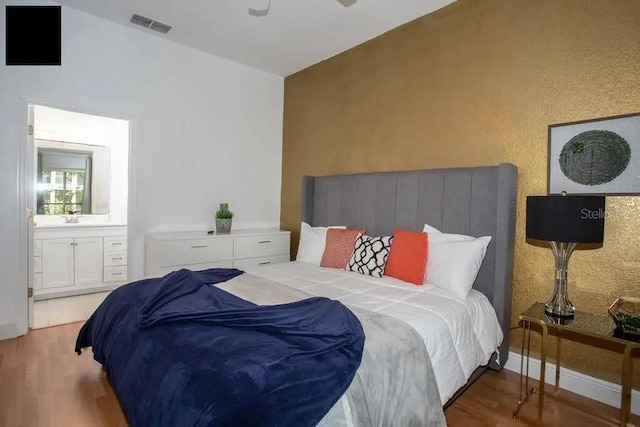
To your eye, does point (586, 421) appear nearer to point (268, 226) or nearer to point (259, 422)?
point (259, 422)

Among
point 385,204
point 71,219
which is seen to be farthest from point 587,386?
point 71,219

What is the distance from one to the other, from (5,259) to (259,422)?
2980 millimetres

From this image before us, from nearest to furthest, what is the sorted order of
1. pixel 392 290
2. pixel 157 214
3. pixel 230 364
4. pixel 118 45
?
pixel 230 364
pixel 392 290
pixel 118 45
pixel 157 214

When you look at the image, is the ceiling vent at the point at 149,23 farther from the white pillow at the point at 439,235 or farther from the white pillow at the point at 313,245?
the white pillow at the point at 439,235

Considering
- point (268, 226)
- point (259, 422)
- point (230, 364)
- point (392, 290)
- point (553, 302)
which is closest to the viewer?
point (259, 422)

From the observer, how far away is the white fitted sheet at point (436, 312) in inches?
66.1

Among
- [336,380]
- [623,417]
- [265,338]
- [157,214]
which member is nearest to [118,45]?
[157,214]

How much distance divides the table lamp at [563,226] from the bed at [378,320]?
12.0 inches

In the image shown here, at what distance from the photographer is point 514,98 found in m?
2.36

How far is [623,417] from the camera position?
1.61 metres

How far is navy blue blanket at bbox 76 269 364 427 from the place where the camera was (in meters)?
1.04

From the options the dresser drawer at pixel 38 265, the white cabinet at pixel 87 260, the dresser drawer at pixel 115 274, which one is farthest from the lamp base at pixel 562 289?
the dresser drawer at pixel 38 265

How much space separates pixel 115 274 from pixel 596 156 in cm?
497

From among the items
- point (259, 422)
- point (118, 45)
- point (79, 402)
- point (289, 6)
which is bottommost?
point (79, 402)
